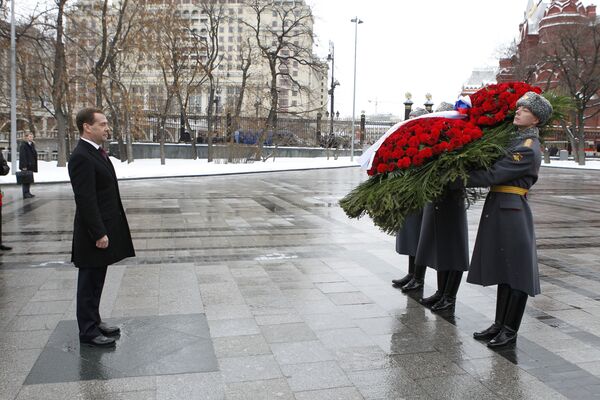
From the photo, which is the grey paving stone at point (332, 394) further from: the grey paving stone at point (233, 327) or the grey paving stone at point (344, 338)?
the grey paving stone at point (233, 327)

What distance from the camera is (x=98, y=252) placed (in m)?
4.47

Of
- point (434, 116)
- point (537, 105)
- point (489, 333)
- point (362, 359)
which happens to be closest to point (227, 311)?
point (362, 359)

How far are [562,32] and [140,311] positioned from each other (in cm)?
4321

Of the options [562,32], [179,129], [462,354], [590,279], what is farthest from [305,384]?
[179,129]

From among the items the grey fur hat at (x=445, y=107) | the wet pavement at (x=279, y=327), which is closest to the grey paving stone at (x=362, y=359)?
the wet pavement at (x=279, y=327)

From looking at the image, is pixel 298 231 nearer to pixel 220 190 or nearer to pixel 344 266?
pixel 344 266

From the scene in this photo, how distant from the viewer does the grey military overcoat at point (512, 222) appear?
4512 mm

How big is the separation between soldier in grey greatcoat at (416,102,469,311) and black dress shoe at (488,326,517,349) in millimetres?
925

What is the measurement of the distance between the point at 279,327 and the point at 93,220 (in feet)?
6.06

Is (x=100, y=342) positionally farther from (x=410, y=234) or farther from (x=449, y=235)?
(x=410, y=234)

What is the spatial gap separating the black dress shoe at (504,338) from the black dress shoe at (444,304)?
968mm

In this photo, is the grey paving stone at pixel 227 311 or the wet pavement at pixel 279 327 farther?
the grey paving stone at pixel 227 311

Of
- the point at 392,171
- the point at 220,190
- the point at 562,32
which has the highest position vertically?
the point at 562,32

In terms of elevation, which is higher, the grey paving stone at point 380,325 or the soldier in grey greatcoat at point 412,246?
the soldier in grey greatcoat at point 412,246
